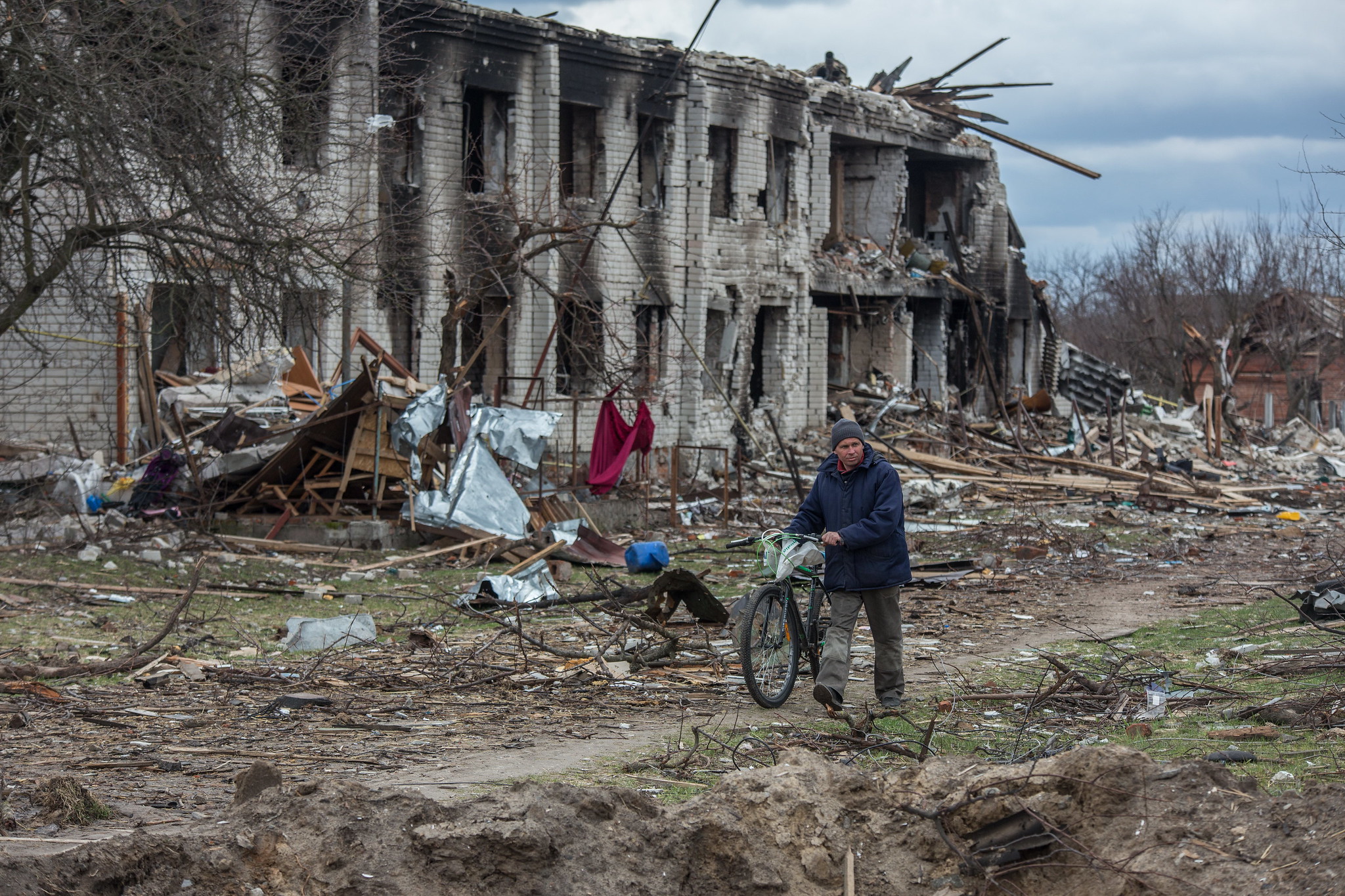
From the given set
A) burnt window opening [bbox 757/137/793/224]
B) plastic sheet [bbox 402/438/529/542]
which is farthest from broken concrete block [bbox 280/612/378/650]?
burnt window opening [bbox 757/137/793/224]

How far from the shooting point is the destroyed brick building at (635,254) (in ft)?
60.7

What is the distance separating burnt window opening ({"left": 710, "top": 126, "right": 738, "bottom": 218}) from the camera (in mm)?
27562

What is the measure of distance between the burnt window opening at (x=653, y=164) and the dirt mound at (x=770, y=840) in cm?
2160

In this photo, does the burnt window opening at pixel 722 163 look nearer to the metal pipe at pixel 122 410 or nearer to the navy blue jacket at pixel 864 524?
the metal pipe at pixel 122 410

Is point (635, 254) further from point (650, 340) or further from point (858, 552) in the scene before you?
point (858, 552)

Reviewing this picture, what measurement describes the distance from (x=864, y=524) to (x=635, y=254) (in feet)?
61.4

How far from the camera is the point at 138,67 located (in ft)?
37.4

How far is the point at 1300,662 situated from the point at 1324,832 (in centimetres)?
412

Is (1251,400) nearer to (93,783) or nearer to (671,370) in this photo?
(671,370)

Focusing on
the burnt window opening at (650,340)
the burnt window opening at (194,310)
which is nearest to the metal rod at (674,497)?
the burnt window opening at (650,340)

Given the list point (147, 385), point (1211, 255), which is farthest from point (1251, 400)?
point (147, 385)

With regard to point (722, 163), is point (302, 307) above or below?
below

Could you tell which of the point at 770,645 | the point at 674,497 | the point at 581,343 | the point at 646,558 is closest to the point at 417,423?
the point at 646,558

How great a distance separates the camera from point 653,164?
2606 cm
